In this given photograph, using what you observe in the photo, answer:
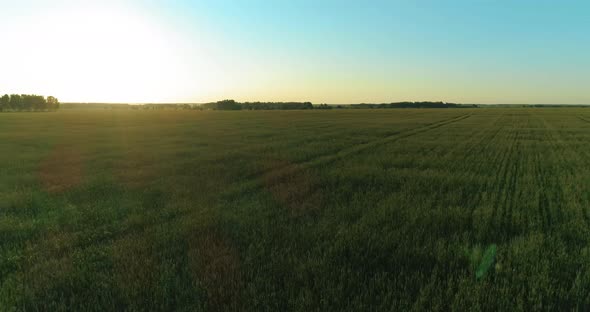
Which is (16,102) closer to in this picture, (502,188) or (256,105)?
(256,105)

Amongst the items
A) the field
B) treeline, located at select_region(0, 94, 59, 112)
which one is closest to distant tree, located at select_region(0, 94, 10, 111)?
treeline, located at select_region(0, 94, 59, 112)

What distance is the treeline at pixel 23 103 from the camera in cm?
15175

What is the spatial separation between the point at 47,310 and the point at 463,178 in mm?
12333

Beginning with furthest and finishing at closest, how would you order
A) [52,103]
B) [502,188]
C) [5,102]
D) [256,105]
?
[256,105] → [52,103] → [5,102] → [502,188]

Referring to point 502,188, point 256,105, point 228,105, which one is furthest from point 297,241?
point 256,105

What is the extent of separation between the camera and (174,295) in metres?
4.37

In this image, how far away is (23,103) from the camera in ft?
511

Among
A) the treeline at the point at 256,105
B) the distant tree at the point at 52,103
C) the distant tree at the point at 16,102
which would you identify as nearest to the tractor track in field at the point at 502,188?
the treeline at the point at 256,105

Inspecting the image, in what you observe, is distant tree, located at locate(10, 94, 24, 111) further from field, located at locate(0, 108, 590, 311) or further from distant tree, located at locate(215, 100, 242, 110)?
field, located at locate(0, 108, 590, 311)

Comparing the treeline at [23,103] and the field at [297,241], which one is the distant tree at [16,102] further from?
the field at [297,241]

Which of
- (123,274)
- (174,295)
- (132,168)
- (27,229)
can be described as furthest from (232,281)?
(132,168)

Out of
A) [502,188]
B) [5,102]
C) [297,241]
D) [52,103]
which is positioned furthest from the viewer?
[52,103]

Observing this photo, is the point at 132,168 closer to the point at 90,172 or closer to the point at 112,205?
the point at 90,172

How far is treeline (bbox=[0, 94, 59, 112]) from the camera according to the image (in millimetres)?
151750
